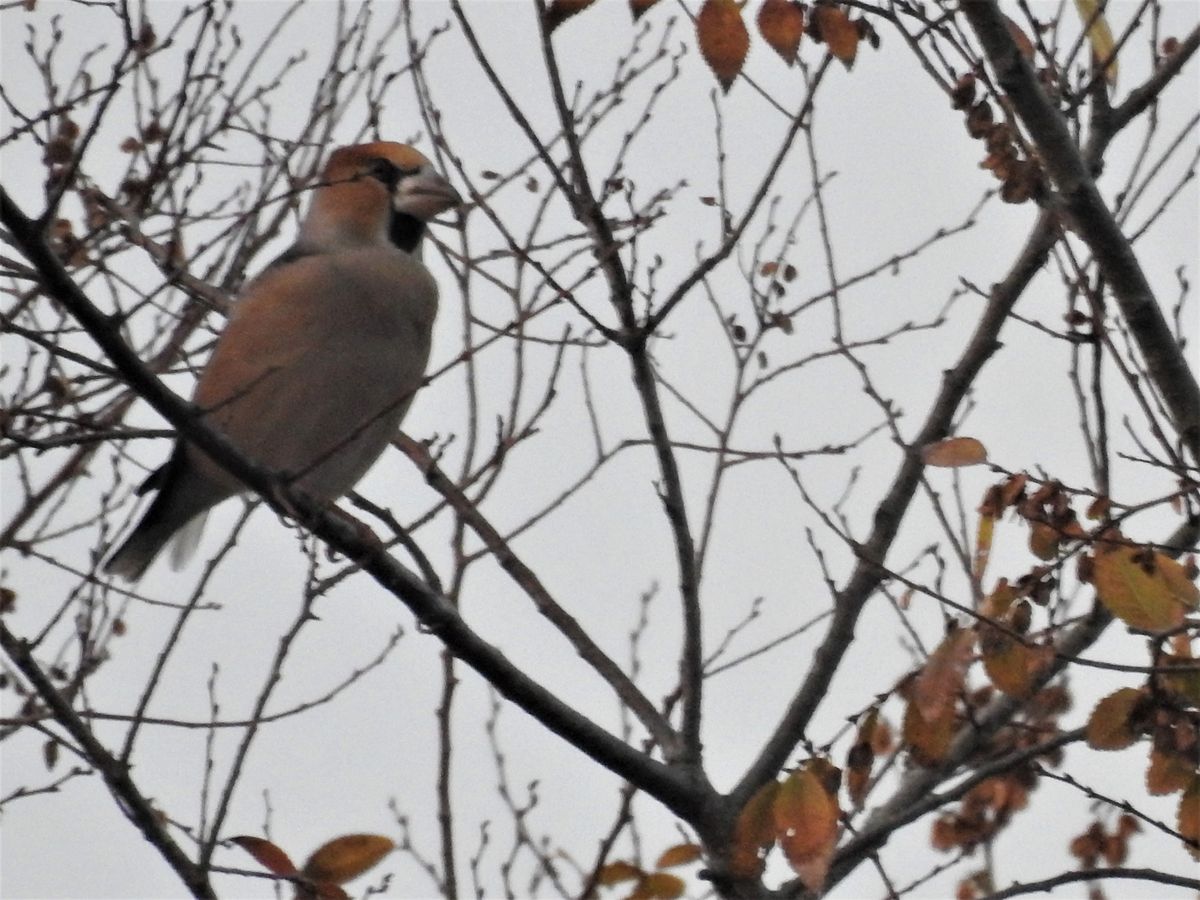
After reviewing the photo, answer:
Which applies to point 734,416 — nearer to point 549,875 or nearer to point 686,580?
point 686,580

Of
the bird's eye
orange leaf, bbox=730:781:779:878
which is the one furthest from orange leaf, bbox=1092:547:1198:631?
the bird's eye

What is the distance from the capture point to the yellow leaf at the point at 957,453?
118 inches

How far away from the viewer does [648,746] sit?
4.34 metres

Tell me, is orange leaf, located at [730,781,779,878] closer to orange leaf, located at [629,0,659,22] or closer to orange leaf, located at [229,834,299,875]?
orange leaf, located at [229,834,299,875]

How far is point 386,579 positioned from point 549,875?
1.62 m

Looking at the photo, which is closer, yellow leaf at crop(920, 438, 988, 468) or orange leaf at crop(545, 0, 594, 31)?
yellow leaf at crop(920, 438, 988, 468)

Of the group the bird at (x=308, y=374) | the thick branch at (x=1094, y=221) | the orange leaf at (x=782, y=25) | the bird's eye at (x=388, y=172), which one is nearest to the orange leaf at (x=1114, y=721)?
the thick branch at (x=1094, y=221)

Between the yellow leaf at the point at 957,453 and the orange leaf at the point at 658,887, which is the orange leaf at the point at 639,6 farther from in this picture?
the orange leaf at the point at 658,887

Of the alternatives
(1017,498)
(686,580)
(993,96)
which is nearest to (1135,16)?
(993,96)

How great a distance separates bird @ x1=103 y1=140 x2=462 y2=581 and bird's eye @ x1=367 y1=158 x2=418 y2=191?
46 cm

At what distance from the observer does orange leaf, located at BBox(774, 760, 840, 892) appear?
2957 millimetres

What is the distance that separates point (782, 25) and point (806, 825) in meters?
1.46

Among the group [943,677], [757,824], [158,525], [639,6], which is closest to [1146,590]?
[943,677]

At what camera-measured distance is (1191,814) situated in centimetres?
296
